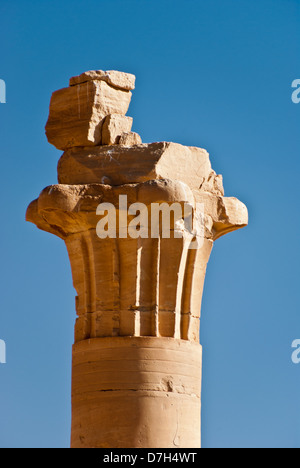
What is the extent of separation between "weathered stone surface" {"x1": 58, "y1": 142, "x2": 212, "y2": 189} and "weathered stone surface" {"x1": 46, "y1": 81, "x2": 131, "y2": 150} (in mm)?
249

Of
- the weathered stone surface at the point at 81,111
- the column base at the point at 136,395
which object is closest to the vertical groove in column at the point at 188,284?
the column base at the point at 136,395

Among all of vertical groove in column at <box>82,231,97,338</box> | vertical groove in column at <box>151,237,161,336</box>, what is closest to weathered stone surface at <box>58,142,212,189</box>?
vertical groove in column at <box>82,231,97,338</box>

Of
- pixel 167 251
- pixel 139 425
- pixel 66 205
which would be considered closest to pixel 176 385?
pixel 139 425

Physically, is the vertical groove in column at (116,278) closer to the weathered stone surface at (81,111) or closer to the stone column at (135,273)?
the stone column at (135,273)

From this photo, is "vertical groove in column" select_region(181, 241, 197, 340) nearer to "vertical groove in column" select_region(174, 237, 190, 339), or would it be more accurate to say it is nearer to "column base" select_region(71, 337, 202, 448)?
"vertical groove in column" select_region(174, 237, 190, 339)

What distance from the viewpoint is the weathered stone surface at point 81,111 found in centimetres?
2014

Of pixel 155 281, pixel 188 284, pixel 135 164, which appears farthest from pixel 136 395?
pixel 135 164

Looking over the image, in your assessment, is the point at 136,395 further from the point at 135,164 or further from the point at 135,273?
the point at 135,164

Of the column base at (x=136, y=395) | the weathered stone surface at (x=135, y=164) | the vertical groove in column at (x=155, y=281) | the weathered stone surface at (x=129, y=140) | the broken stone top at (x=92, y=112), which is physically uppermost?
the broken stone top at (x=92, y=112)

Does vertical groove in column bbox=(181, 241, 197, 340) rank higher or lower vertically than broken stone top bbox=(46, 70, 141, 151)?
lower

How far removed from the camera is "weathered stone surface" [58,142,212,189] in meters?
19.3

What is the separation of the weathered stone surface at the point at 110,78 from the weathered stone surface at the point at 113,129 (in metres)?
0.59

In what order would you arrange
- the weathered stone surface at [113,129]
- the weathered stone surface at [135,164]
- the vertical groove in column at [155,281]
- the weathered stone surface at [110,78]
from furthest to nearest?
the weathered stone surface at [110,78]
the weathered stone surface at [113,129]
the weathered stone surface at [135,164]
the vertical groove in column at [155,281]
